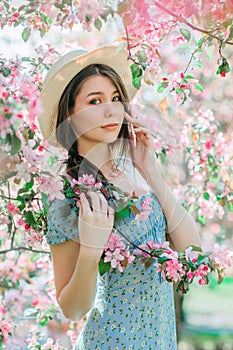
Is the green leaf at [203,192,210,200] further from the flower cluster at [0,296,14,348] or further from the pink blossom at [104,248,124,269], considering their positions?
the pink blossom at [104,248,124,269]

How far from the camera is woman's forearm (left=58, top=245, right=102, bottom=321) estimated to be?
66.4 inches

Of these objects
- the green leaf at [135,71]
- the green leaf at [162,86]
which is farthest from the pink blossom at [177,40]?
the green leaf at [135,71]

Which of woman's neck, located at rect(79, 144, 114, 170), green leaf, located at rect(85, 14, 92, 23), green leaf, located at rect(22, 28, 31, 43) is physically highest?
green leaf, located at rect(22, 28, 31, 43)

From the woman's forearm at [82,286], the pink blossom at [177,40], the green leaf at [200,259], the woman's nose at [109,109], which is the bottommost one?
the woman's forearm at [82,286]

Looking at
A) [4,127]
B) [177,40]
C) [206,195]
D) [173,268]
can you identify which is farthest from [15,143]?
[206,195]

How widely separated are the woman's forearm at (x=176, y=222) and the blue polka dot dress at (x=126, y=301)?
0.26ft

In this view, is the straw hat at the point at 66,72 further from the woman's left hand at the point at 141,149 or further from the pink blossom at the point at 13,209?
the pink blossom at the point at 13,209

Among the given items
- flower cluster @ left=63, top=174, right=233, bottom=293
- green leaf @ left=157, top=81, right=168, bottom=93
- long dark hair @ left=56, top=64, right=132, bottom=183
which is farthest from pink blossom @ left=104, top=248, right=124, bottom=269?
green leaf @ left=157, top=81, right=168, bottom=93

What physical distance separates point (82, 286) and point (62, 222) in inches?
7.8

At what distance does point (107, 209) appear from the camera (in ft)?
5.54

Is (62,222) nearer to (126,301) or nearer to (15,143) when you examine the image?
(126,301)

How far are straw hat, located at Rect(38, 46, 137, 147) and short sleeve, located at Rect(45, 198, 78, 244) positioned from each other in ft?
0.83

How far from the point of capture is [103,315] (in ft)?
5.99

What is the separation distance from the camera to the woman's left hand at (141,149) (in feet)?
6.46
